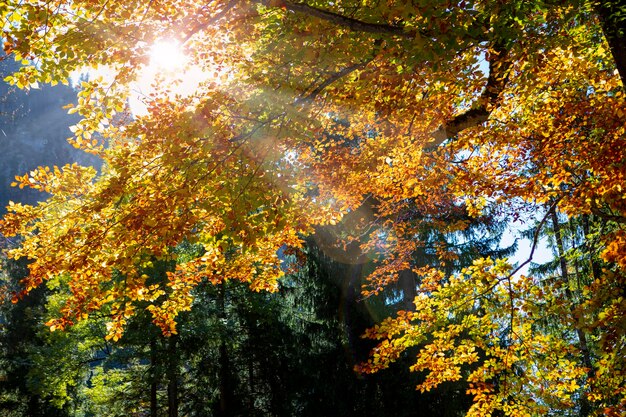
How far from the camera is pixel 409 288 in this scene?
16.1m

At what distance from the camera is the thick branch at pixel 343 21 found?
3.70 m

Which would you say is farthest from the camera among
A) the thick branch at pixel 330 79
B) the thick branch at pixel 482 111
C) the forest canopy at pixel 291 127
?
the thick branch at pixel 482 111

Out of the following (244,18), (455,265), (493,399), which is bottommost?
(493,399)

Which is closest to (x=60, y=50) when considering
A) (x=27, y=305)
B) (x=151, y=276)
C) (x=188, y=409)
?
(x=151, y=276)

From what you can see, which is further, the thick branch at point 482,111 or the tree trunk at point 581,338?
the tree trunk at point 581,338

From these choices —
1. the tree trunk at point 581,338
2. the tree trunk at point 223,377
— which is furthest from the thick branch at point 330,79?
the tree trunk at point 223,377

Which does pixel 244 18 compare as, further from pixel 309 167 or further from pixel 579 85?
pixel 579 85

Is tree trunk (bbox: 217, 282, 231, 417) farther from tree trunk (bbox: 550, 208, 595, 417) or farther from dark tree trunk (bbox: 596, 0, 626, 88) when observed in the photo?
dark tree trunk (bbox: 596, 0, 626, 88)

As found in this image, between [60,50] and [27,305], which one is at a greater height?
[27,305]

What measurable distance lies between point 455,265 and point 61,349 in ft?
42.1

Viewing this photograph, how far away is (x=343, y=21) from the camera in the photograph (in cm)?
384

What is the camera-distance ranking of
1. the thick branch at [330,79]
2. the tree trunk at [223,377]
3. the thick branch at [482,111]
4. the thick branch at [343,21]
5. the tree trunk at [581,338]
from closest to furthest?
the thick branch at [343,21] < the thick branch at [330,79] < the thick branch at [482,111] < the tree trunk at [581,338] < the tree trunk at [223,377]

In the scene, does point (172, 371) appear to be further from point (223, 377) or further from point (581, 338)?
point (581, 338)

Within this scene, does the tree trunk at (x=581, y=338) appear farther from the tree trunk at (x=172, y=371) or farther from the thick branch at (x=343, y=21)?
the tree trunk at (x=172, y=371)
